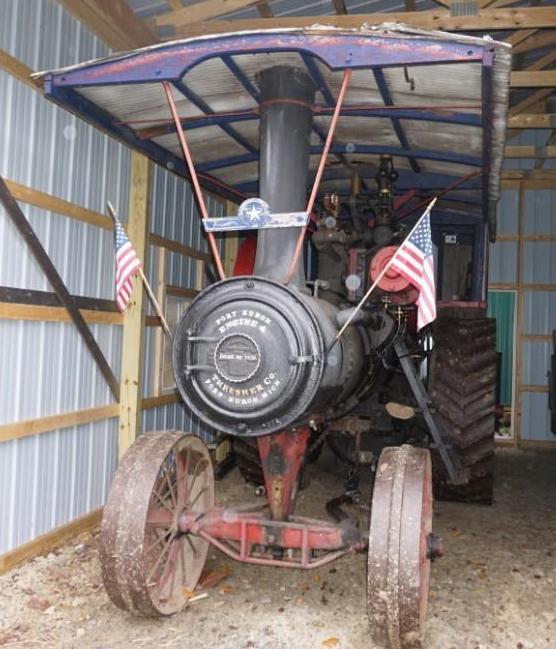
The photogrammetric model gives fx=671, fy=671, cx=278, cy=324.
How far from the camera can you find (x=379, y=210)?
525 centimetres

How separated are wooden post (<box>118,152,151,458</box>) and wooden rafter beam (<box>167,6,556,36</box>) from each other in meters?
1.20

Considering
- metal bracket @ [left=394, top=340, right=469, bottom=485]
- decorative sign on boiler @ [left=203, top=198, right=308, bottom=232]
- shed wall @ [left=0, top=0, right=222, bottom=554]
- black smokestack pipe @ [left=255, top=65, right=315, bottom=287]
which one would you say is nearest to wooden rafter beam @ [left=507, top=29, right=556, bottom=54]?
metal bracket @ [left=394, top=340, right=469, bottom=485]

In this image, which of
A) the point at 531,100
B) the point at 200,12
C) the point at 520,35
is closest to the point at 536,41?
the point at 520,35

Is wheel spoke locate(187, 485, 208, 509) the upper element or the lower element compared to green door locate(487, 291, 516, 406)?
lower

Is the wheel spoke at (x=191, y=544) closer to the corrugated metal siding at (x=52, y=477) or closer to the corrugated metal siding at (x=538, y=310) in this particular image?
the corrugated metal siding at (x=52, y=477)

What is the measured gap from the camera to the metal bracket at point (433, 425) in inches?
196

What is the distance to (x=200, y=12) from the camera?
16.8ft

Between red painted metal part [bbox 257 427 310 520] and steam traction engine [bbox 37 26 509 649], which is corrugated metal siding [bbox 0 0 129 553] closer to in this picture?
steam traction engine [bbox 37 26 509 649]

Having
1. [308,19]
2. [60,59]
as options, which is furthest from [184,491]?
[308,19]

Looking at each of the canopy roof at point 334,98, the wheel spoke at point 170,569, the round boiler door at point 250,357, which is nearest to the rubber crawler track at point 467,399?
the canopy roof at point 334,98

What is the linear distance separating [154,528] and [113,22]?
11.3ft

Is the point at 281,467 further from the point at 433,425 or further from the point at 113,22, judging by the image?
the point at 113,22

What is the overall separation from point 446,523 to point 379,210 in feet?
8.02

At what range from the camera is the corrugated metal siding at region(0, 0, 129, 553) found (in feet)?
12.8
